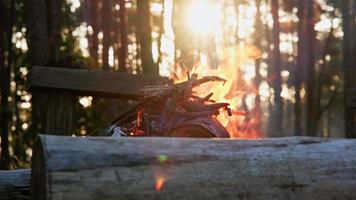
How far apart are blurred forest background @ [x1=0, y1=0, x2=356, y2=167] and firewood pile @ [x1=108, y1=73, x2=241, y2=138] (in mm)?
950

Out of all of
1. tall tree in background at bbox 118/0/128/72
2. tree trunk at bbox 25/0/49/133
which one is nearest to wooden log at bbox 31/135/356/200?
tree trunk at bbox 25/0/49/133

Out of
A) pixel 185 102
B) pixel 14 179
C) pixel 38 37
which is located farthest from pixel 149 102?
pixel 38 37

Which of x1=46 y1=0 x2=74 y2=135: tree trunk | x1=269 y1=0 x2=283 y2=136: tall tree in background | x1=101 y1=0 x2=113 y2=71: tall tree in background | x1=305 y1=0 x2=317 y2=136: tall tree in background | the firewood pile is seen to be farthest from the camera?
x1=101 y1=0 x2=113 y2=71: tall tree in background

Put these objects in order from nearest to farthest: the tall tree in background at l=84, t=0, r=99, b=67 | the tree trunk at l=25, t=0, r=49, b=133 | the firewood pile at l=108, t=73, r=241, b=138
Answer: the firewood pile at l=108, t=73, r=241, b=138, the tree trunk at l=25, t=0, r=49, b=133, the tall tree in background at l=84, t=0, r=99, b=67

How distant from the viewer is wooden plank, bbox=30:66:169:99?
206 inches

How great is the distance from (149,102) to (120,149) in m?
2.41

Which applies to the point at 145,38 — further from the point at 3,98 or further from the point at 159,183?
the point at 159,183

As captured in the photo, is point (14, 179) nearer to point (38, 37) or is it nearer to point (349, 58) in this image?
point (38, 37)

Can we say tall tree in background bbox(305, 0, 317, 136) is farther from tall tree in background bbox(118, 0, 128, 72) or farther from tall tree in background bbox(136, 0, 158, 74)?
tall tree in background bbox(136, 0, 158, 74)

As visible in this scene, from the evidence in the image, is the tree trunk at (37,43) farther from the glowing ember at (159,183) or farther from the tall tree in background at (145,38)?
the glowing ember at (159,183)

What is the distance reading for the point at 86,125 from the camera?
40.5ft

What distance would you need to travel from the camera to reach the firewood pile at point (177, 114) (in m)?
4.70

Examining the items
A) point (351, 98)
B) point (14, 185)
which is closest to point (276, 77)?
point (351, 98)

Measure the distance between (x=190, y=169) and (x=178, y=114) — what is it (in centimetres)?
200
